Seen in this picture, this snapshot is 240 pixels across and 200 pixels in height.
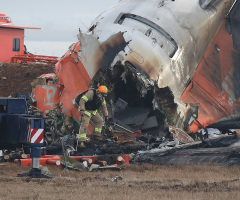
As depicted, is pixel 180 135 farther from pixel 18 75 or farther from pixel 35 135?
pixel 18 75

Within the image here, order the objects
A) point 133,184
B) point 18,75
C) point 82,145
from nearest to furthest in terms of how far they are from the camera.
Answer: point 133,184 < point 82,145 < point 18,75

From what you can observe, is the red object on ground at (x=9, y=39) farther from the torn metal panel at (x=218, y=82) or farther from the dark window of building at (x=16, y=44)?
the torn metal panel at (x=218, y=82)

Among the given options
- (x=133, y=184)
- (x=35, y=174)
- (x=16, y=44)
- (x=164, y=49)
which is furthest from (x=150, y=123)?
(x=16, y=44)

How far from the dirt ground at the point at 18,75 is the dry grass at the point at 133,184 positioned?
21047 mm

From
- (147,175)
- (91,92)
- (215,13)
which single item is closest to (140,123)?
(91,92)

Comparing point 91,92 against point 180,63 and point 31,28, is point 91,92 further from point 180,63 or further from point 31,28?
point 31,28

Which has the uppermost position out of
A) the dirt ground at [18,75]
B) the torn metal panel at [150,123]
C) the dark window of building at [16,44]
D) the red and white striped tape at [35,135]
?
the dark window of building at [16,44]

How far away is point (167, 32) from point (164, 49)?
54 centimetres

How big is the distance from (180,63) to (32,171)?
8.85 metres

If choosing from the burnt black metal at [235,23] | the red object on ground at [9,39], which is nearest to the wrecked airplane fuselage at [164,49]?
the burnt black metal at [235,23]

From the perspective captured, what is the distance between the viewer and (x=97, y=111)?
64.9ft

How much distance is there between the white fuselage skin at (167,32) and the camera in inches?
795

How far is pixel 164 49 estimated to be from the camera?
67.1 ft

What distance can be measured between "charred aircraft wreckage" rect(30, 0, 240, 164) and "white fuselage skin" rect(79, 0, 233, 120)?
0.08 ft
